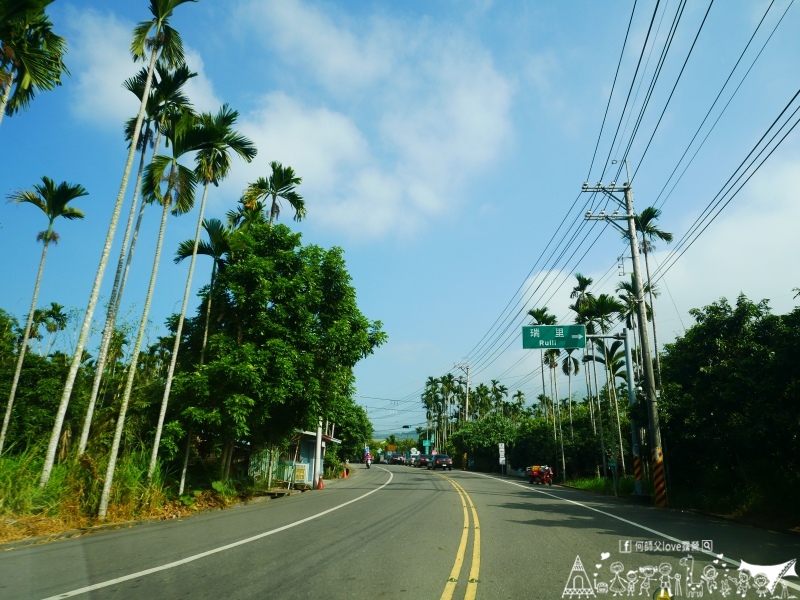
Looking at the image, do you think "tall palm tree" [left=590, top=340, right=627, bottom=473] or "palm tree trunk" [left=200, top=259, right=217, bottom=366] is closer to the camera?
"palm tree trunk" [left=200, top=259, right=217, bottom=366]

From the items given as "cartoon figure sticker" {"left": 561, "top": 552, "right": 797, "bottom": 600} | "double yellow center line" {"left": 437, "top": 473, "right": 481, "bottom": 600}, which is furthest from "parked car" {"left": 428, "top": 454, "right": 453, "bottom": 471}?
"cartoon figure sticker" {"left": 561, "top": 552, "right": 797, "bottom": 600}

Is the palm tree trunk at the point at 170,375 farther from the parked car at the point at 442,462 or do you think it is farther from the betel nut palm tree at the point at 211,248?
the parked car at the point at 442,462

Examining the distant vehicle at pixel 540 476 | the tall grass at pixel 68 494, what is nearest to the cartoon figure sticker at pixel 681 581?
the tall grass at pixel 68 494

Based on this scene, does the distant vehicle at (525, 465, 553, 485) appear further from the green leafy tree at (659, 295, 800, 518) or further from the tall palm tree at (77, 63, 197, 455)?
the tall palm tree at (77, 63, 197, 455)

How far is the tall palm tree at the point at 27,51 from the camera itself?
10422 mm

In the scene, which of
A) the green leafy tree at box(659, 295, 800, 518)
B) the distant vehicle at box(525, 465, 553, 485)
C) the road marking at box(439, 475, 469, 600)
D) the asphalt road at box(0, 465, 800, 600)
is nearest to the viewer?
the road marking at box(439, 475, 469, 600)

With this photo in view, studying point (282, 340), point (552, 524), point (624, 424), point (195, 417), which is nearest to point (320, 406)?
point (282, 340)

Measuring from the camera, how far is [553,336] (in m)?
23.8

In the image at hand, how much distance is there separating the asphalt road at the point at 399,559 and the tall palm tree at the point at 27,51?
8.96m

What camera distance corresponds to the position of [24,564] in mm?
8266

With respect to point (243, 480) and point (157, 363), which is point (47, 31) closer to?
point (243, 480)

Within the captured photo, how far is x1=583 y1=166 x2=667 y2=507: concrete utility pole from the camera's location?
811 inches

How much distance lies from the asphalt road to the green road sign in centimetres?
1011

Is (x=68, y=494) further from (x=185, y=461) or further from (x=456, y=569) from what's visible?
(x=456, y=569)
